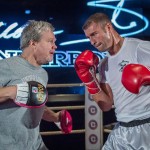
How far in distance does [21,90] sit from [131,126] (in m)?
0.84

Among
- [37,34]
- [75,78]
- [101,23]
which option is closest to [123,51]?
[101,23]

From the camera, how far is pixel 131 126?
5.94ft

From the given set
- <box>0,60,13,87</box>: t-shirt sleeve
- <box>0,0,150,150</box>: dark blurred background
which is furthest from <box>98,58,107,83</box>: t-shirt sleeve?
<box>0,0,150,150</box>: dark blurred background

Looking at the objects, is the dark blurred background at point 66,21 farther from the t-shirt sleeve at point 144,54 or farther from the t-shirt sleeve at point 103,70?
the t-shirt sleeve at point 144,54

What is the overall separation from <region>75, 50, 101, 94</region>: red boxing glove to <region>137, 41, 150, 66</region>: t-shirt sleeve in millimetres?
380

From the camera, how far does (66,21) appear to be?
23.4ft

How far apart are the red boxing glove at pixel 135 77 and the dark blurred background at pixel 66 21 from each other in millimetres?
4729

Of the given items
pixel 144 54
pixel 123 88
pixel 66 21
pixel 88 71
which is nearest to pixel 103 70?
pixel 88 71

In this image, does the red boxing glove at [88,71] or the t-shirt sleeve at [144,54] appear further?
the red boxing glove at [88,71]

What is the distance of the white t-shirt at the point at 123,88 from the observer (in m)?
1.76

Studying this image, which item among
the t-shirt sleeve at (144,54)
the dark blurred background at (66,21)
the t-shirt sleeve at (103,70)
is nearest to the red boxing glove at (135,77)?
the t-shirt sleeve at (144,54)

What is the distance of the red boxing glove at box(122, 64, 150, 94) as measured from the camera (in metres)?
1.61

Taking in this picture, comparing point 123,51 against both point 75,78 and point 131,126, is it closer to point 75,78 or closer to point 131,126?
point 131,126

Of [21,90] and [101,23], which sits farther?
[101,23]
